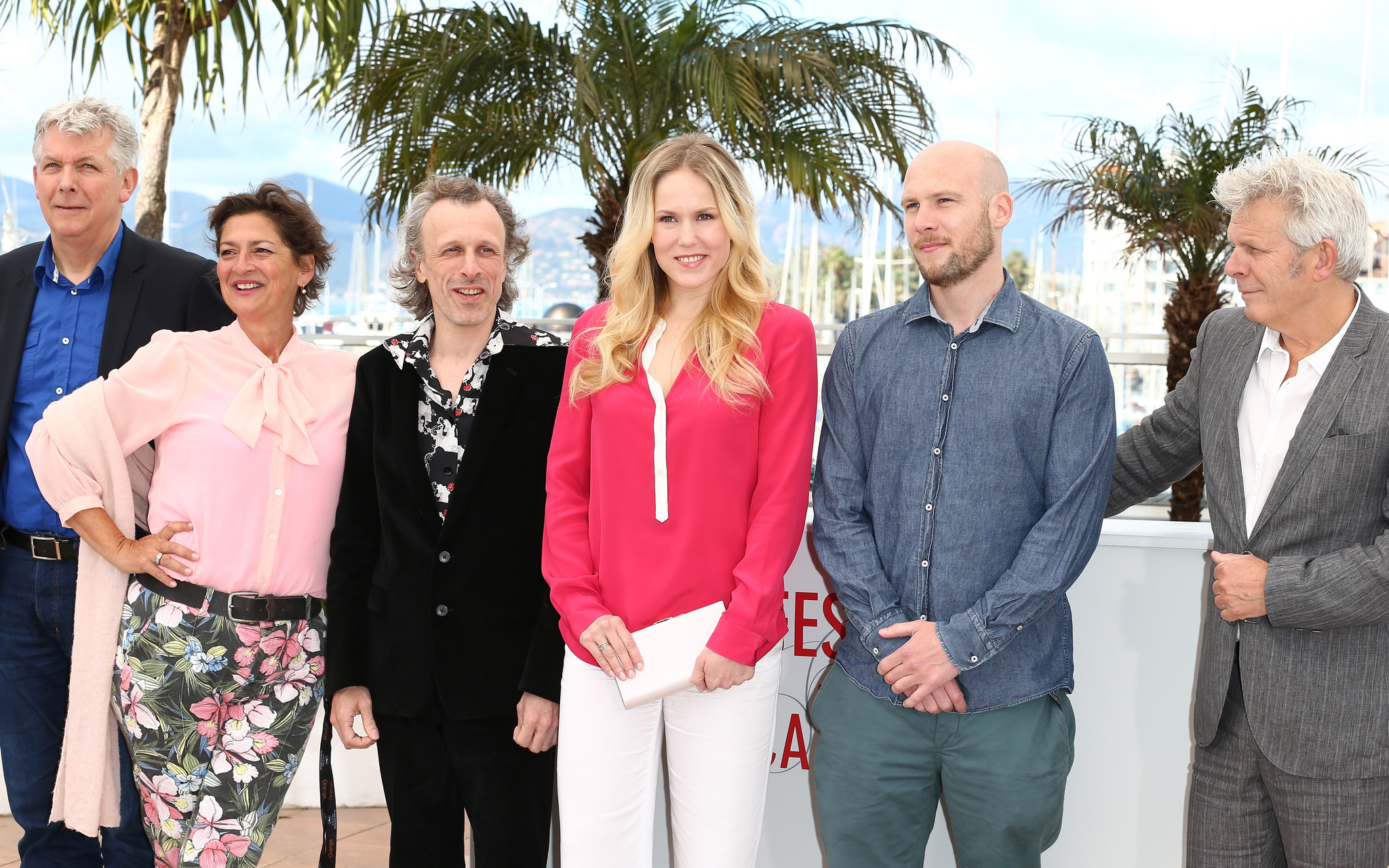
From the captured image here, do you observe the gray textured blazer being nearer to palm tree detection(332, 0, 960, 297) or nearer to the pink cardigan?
the pink cardigan

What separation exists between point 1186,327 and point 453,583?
10599mm

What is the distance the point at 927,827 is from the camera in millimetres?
2143

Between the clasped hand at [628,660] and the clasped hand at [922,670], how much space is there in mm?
271

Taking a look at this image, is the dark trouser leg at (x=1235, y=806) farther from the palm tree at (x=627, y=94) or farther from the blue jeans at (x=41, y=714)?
the palm tree at (x=627, y=94)

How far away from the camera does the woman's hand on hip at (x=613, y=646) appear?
1.96 metres

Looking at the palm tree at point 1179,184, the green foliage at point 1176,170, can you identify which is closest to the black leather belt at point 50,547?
the palm tree at point 1179,184

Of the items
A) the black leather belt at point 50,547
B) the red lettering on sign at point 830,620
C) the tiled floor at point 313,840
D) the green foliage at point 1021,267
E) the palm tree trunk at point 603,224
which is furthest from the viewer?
the green foliage at point 1021,267

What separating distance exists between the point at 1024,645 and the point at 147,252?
2359mm

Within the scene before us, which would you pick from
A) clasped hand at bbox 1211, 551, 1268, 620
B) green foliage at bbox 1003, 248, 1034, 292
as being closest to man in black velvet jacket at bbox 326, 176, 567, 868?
clasped hand at bbox 1211, 551, 1268, 620

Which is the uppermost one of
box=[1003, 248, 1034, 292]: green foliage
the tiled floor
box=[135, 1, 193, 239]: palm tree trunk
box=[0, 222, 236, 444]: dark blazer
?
box=[1003, 248, 1034, 292]: green foliage

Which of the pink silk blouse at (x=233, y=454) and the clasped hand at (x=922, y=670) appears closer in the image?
the clasped hand at (x=922, y=670)

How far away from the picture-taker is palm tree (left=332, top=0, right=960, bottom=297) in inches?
306

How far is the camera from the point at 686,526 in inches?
78.6

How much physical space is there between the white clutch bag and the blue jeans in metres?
1.52
